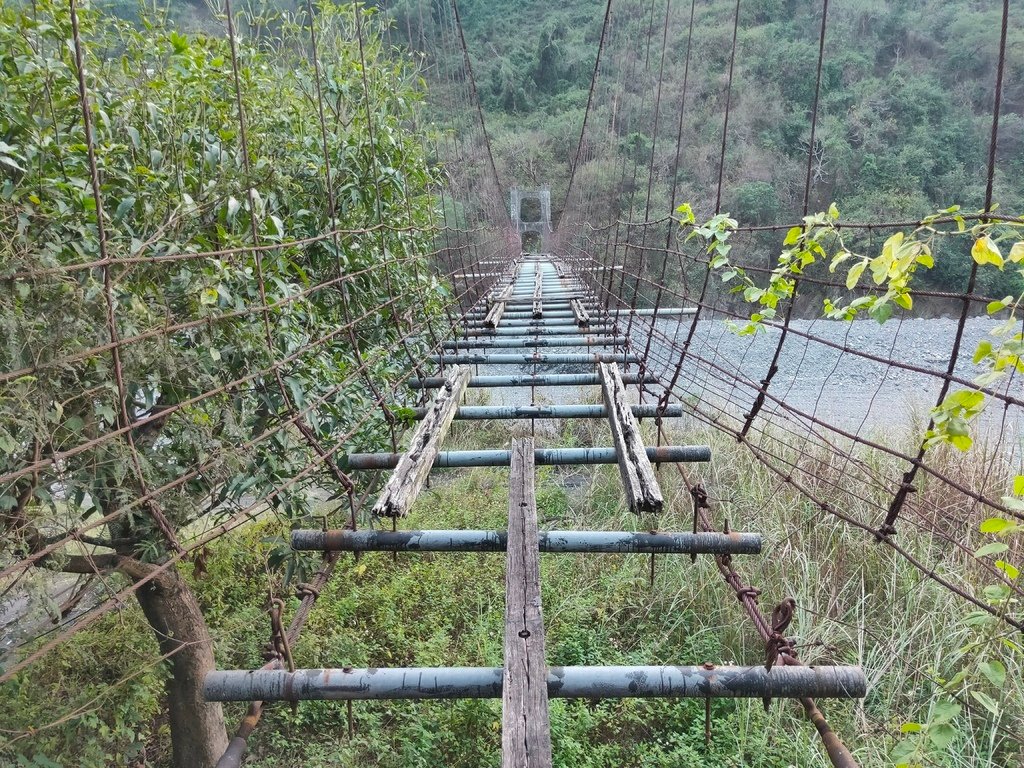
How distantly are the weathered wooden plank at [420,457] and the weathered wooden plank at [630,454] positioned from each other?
1.55ft

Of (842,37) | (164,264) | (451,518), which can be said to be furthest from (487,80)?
(164,264)

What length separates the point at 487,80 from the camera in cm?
2052

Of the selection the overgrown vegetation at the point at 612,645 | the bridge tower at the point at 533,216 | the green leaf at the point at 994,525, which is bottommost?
the overgrown vegetation at the point at 612,645

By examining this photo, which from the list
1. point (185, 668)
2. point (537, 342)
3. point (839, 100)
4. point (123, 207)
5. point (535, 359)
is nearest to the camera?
point (123, 207)

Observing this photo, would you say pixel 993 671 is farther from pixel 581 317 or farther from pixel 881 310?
pixel 581 317

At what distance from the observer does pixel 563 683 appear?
86cm

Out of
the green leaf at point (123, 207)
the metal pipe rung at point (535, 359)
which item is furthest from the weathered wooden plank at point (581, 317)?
the green leaf at point (123, 207)

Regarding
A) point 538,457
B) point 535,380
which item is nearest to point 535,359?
point 535,380


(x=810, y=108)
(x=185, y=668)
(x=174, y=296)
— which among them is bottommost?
(x=185, y=668)

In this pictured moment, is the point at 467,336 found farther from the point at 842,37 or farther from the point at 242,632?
the point at 842,37

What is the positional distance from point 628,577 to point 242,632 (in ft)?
6.05

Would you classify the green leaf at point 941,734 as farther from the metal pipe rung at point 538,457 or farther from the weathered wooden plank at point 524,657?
the metal pipe rung at point 538,457

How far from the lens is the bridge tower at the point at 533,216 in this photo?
74.0 feet

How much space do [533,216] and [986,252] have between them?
2736cm
